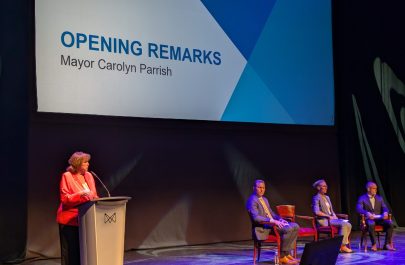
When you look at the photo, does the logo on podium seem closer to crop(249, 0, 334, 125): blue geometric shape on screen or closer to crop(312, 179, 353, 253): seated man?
crop(312, 179, 353, 253): seated man

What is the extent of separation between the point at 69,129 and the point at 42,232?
121cm

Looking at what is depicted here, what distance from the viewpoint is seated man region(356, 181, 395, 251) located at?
278 inches

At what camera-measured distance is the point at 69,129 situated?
671 cm

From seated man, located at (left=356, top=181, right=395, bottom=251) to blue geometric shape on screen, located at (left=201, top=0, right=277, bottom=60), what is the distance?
97.4 inches

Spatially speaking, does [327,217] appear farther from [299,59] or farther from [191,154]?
[299,59]

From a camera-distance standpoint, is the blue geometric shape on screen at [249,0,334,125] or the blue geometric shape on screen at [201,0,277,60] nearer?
the blue geometric shape on screen at [201,0,277,60]

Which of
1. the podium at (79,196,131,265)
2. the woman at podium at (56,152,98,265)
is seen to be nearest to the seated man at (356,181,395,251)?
the podium at (79,196,131,265)

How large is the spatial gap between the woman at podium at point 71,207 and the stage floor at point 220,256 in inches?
79.8

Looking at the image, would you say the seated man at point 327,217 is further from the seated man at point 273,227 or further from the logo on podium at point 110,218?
the logo on podium at point 110,218

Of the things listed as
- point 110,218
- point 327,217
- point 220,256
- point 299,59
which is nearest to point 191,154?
point 220,256

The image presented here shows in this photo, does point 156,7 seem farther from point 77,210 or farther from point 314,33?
point 77,210

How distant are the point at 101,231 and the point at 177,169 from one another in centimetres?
343

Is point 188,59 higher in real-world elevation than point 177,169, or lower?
higher

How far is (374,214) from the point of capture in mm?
7164
